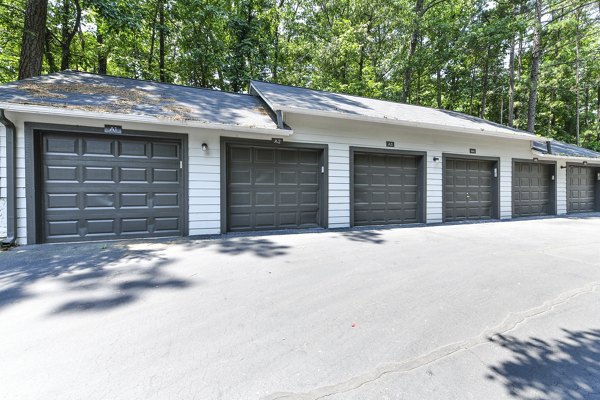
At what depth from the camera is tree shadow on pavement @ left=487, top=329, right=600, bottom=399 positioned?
1.60 meters

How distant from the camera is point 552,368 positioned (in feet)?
5.88

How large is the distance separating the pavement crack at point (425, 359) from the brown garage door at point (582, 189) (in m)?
10.9

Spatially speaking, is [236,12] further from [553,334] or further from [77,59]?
[553,334]

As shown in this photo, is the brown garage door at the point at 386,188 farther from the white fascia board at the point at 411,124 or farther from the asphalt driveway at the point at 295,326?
the asphalt driveway at the point at 295,326

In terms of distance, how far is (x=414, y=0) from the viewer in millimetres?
13422

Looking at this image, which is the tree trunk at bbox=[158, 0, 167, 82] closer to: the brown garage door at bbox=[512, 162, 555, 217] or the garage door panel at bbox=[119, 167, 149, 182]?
the garage door panel at bbox=[119, 167, 149, 182]

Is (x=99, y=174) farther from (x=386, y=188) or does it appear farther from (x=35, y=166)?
(x=386, y=188)

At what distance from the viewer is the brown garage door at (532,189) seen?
9477 mm

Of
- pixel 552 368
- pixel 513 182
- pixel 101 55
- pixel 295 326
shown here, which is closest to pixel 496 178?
pixel 513 182

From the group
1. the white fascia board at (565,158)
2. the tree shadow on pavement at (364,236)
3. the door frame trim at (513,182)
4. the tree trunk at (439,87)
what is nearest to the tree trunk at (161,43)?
the tree shadow on pavement at (364,236)

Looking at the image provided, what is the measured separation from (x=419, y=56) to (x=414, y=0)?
12.2 feet

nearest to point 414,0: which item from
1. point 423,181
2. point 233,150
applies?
point 423,181

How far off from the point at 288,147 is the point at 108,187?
375 cm

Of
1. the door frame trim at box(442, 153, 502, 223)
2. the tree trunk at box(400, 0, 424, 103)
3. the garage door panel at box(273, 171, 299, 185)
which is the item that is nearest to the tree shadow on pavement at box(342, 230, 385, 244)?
the garage door panel at box(273, 171, 299, 185)
